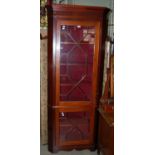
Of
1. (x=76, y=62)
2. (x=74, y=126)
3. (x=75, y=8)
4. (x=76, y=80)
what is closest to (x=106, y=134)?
(x=74, y=126)

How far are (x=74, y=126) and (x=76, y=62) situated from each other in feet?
2.77

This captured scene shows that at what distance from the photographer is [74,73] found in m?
2.64

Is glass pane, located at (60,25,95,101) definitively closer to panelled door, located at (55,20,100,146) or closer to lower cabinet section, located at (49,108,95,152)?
panelled door, located at (55,20,100,146)

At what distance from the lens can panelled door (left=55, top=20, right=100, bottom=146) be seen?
252 centimetres

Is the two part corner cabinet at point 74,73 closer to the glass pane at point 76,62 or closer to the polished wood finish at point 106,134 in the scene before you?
the glass pane at point 76,62

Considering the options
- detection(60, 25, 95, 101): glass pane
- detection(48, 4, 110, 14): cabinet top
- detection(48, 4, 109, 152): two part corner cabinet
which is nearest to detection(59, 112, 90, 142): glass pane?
detection(48, 4, 109, 152): two part corner cabinet

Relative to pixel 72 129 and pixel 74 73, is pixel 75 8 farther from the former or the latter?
pixel 72 129
